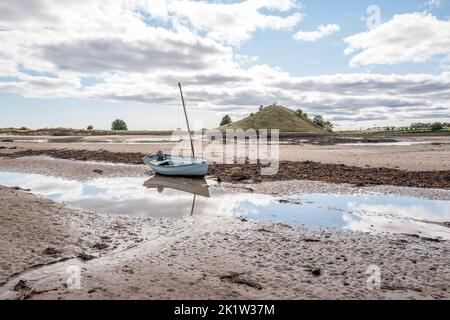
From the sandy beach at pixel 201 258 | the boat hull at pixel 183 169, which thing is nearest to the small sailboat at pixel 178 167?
the boat hull at pixel 183 169

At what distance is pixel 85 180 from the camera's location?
26.6 metres

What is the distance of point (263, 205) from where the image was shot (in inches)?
708

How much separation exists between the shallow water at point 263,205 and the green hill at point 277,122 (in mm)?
151951

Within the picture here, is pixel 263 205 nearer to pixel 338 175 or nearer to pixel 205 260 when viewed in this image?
pixel 205 260

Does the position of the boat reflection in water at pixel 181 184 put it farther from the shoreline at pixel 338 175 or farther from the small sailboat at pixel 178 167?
the shoreline at pixel 338 175

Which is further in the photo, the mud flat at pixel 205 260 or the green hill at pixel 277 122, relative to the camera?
the green hill at pixel 277 122

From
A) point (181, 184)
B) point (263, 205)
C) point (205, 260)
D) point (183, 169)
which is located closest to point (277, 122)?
point (183, 169)

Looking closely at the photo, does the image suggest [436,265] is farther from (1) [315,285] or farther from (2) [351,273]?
(1) [315,285]

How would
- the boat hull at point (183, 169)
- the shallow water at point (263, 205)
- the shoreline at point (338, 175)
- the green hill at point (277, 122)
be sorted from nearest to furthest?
the shallow water at point (263, 205) → the shoreline at point (338, 175) → the boat hull at point (183, 169) → the green hill at point (277, 122)

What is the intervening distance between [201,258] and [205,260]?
0.69 feet

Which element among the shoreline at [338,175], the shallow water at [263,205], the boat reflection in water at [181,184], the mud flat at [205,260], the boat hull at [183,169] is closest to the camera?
the mud flat at [205,260]

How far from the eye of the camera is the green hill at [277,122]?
176m
